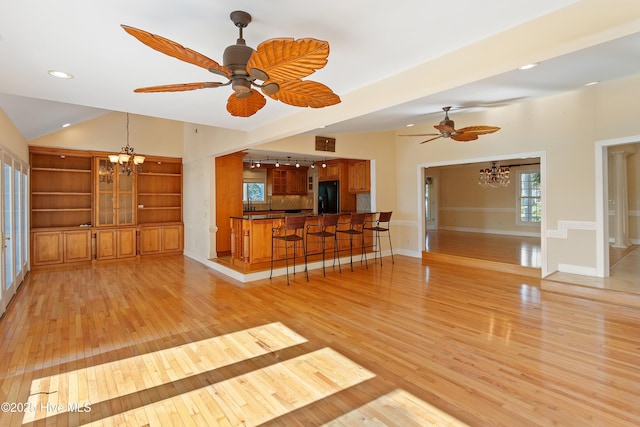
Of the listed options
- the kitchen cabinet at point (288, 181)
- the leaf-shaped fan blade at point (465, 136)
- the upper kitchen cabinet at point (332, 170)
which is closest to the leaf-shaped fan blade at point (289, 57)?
the leaf-shaped fan blade at point (465, 136)

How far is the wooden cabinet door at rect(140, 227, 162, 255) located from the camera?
7.72 m

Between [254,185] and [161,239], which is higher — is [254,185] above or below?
above

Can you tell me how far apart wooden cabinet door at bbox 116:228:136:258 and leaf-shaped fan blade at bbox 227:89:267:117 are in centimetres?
621

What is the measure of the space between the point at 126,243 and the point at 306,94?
7050 mm

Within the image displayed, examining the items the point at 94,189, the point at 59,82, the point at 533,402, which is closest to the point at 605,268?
the point at 533,402

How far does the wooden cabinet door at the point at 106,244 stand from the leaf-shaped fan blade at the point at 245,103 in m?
6.24

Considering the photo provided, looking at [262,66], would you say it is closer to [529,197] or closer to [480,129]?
[480,129]

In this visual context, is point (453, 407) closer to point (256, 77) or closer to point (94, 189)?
point (256, 77)

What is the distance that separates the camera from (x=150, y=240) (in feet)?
25.6

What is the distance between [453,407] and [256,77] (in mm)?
2534

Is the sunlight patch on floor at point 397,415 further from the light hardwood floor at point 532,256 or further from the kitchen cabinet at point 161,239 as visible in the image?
the kitchen cabinet at point 161,239

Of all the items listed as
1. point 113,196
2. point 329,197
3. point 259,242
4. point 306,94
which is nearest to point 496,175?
point 329,197

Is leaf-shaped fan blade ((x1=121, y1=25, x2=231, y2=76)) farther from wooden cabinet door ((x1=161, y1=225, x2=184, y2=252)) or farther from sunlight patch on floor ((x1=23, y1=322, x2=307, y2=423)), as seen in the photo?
wooden cabinet door ((x1=161, y1=225, x2=184, y2=252))

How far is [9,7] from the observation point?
6.29 ft
